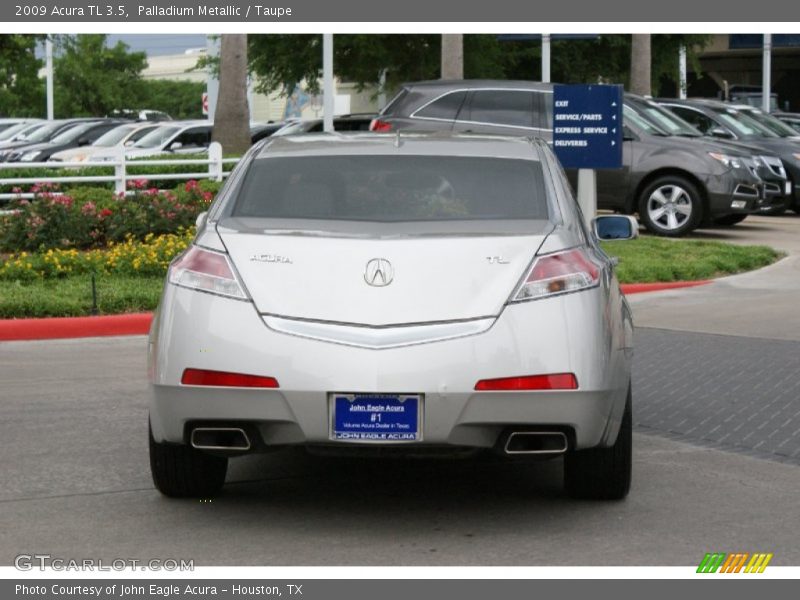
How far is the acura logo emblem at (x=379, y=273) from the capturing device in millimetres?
6211

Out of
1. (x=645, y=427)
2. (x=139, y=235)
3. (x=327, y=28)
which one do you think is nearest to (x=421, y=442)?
(x=645, y=427)

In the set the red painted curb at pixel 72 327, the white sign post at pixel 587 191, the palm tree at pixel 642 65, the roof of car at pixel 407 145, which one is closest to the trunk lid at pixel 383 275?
the roof of car at pixel 407 145

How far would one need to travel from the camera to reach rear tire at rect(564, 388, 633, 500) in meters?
6.75

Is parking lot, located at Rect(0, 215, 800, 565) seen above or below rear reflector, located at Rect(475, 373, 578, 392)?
below

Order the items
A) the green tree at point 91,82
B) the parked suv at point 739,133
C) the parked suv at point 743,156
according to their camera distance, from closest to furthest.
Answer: the parked suv at point 743,156 → the parked suv at point 739,133 → the green tree at point 91,82

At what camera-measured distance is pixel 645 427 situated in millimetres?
8805

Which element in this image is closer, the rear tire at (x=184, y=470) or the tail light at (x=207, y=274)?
the tail light at (x=207, y=274)

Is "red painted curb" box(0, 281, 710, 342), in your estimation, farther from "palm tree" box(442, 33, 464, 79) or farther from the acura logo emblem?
"palm tree" box(442, 33, 464, 79)

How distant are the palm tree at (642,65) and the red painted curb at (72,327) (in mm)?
21704

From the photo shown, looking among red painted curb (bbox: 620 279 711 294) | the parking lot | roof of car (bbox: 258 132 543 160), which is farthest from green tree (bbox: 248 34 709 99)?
roof of car (bbox: 258 132 543 160)

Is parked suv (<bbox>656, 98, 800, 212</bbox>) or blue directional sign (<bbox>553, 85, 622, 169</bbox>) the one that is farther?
parked suv (<bbox>656, 98, 800, 212</bbox>)

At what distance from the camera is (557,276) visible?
632 cm

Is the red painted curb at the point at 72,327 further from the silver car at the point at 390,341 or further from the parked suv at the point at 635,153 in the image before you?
the parked suv at the point at 635,153

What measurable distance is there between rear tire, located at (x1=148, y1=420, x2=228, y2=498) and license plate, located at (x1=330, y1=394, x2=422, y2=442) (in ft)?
2.96
